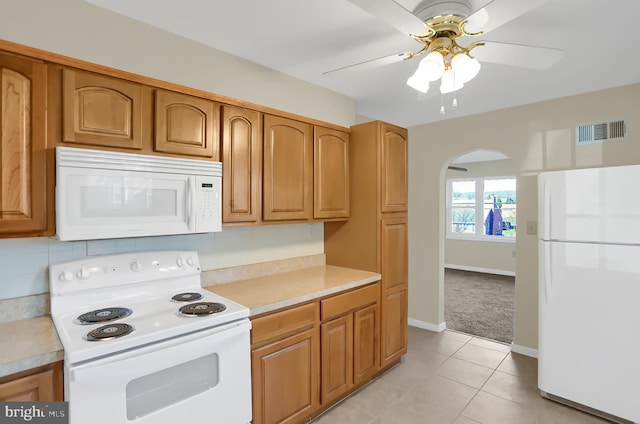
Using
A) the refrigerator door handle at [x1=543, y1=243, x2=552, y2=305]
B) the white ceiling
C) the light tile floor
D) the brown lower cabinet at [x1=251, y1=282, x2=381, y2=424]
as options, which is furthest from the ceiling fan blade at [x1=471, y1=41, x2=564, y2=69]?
the light tile floor

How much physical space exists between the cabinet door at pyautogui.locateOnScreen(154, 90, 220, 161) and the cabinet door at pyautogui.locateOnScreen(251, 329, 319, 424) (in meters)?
1.27

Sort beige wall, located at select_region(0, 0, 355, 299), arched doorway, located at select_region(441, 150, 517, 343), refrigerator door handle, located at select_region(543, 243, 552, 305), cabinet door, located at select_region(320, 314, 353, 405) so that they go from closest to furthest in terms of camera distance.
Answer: beige wall, located at select_region(0, 0, 355, 299)
cabinet door, located at select_region(320, 314, 353, 405)
refrigerator door handle, located at select_region(543, 243, 552, 305)
arched doorway, located at select_region(441, 150, 517, 343)

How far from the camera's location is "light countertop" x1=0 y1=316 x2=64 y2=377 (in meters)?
1.23

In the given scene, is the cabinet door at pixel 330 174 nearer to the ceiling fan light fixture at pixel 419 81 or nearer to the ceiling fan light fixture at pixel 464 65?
the ceiling fan light fixture at pixel 419 81

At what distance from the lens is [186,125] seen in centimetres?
197

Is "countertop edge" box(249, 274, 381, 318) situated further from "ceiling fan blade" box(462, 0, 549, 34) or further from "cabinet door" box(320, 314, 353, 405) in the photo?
"ceiling fan blade" box(462, 0, 549, 34)

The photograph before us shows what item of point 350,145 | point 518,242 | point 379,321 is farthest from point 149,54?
point 518,242

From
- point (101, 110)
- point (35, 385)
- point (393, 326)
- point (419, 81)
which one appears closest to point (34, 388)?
point (35, 385)

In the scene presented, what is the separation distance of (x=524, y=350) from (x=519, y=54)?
298cm

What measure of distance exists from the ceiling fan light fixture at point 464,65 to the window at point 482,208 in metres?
6.09

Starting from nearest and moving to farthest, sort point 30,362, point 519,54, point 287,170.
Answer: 1. point 30,362
2. point 519,54
3. point 287,170

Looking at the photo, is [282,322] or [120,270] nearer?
[120,270]

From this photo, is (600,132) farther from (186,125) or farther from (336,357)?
(186,125)

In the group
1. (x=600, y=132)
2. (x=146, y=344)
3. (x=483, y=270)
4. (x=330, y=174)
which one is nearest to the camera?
(x=146, y=344)
